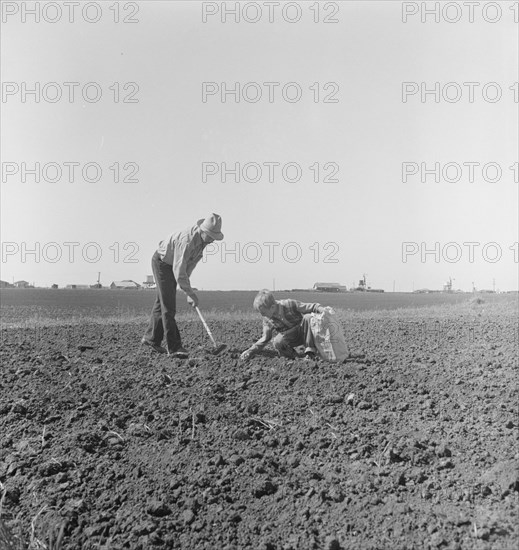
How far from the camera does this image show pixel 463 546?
72.5 inches

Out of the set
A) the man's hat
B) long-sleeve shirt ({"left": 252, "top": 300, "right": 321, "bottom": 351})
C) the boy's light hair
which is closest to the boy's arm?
long-sleeve shirt ({"left": 252, "top": 300, "right": 321, "bottom": 351})

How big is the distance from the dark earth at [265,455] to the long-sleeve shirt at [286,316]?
0.27 meters

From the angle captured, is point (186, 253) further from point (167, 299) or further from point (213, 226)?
point (167, 299)

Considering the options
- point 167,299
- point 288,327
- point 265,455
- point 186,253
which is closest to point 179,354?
point 167,299

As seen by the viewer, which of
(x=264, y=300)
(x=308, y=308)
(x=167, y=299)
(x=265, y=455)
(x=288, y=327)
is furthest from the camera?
(x=167, y=299)

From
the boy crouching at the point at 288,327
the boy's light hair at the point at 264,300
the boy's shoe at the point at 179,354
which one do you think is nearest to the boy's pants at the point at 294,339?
the boy crouching at the point at 288,327

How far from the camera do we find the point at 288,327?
15.4 ft

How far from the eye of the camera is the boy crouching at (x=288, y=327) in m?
4.57

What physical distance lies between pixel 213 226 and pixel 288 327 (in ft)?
A: 3.58

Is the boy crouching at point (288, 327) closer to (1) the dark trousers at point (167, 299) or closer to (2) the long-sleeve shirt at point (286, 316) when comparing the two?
(2) the long-sleeve shirt at point (286, 316)

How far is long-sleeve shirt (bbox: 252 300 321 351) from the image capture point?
4.58 metres

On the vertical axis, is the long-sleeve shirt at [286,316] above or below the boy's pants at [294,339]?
above

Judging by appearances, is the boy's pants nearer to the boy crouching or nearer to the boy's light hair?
the boy crouching

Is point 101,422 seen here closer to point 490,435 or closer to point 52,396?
point 52,396
